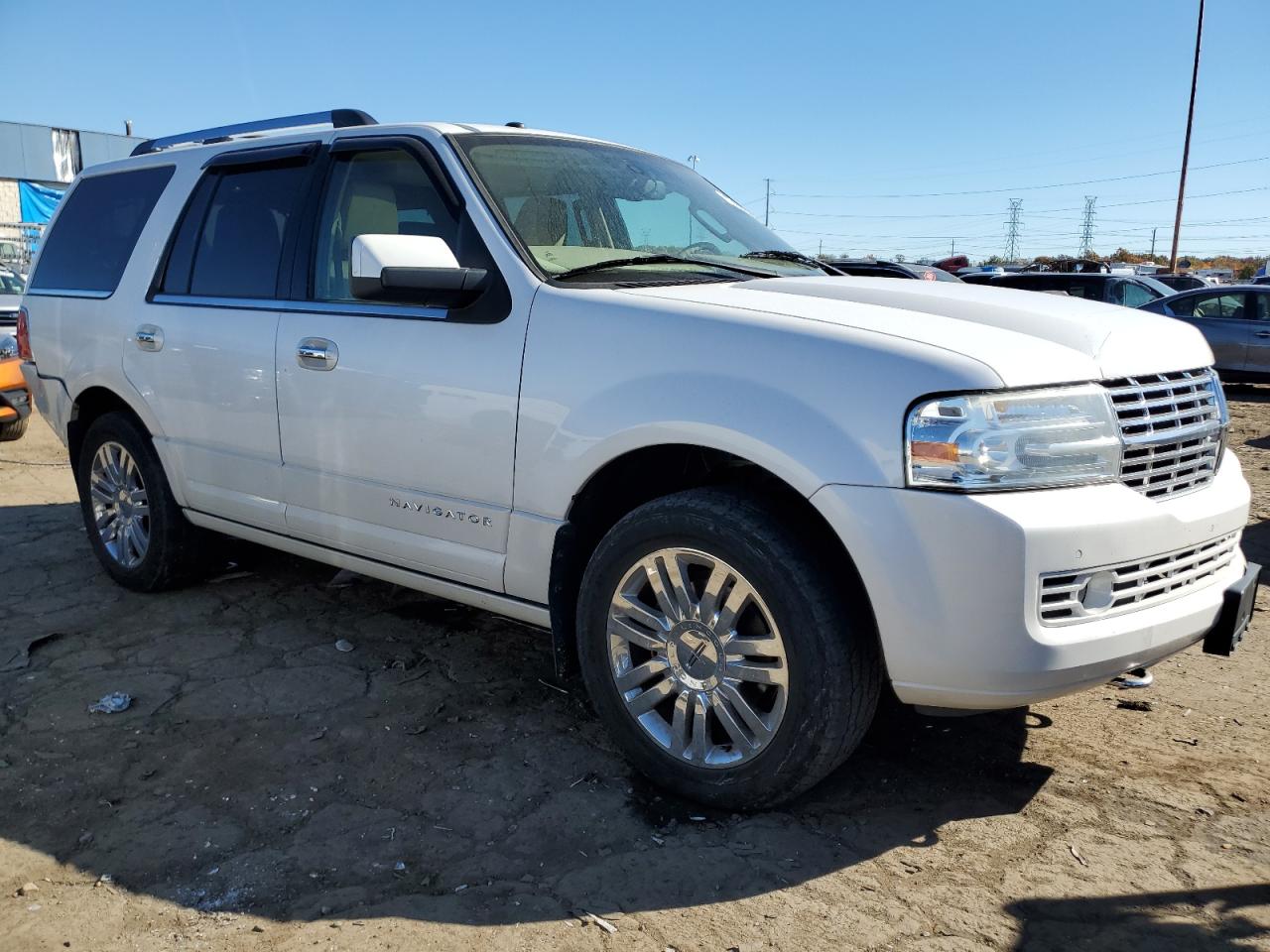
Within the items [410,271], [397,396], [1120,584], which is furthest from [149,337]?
[1120,584]

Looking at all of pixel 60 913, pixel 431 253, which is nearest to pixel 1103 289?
pixel 431 253

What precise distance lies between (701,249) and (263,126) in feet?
7.44

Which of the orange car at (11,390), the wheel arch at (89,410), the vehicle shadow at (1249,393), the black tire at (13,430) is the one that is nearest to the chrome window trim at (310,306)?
the wheel arch at (89,410)

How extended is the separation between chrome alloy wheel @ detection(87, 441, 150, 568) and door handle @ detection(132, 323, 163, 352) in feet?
2.01

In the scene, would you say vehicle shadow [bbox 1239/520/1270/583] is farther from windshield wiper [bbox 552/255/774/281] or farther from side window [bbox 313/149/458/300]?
side window [bbox 313/149/458/300]

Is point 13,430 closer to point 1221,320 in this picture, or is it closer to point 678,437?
point 678,437

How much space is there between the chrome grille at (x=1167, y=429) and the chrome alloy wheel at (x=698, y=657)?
3.35 feet

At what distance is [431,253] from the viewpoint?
10.4ft

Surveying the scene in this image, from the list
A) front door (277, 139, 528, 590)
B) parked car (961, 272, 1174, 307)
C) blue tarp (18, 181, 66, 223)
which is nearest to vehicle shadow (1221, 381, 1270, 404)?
parked car (961, 272, 1174, 307)

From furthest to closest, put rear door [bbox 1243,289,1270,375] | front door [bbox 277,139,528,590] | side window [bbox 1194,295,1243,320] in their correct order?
Answer: side window [bbox 1194,295,1243,320] < rear door [bbox 1243,289,1270,375] < front door [bbox 277,139,528,590]

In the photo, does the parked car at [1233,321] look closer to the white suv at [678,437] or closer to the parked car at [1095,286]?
the parked car at [1095,286]

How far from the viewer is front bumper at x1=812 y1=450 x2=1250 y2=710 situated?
238cm

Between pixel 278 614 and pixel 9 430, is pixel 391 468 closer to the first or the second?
pixel 278 614

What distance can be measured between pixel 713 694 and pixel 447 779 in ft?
2.91
